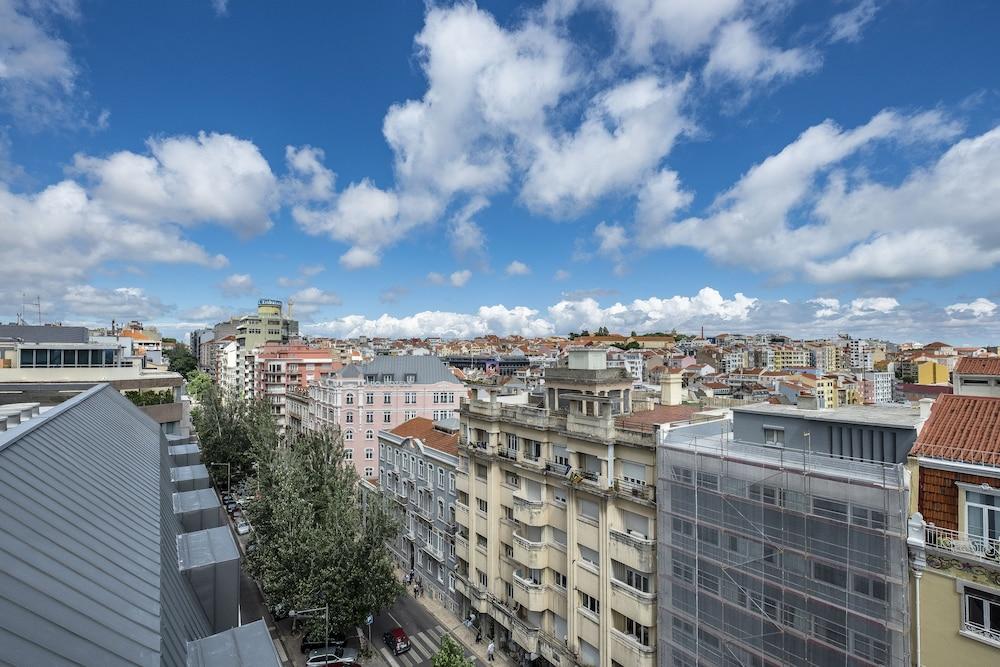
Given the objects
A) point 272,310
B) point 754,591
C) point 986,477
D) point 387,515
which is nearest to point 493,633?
point 387,515

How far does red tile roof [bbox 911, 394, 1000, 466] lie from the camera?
14.6m

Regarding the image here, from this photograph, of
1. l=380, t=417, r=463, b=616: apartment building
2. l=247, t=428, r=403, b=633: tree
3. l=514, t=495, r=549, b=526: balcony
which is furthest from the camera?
l=380, t=417, r=463, b=616: apartment building

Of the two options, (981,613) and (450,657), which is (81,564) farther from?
(981,613)

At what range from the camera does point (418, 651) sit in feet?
99.6

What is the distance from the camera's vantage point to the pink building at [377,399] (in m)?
54.9

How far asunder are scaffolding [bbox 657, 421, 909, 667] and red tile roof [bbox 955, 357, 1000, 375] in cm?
700

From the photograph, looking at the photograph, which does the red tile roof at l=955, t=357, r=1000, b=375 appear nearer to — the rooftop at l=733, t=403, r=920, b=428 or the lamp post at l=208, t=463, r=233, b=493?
the rooftop at l=733, t=403, r=920, b=428

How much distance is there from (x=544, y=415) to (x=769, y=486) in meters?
11.8

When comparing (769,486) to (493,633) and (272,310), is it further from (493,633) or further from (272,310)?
(272,310)

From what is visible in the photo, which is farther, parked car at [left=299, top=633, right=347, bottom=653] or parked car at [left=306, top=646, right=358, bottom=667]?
parked car at [left=299, top=633, right=347, bottom=653]

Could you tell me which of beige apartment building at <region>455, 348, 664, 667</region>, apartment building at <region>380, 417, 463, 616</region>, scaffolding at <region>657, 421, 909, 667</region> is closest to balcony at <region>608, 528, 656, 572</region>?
beige apartment building at <region>455, 348, 664, 667</region>

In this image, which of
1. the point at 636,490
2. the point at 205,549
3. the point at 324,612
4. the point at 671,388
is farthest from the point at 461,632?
the point at 205,549

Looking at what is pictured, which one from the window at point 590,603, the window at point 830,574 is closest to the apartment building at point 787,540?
the window at point 830,574

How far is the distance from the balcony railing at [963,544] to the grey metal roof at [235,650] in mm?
17538
